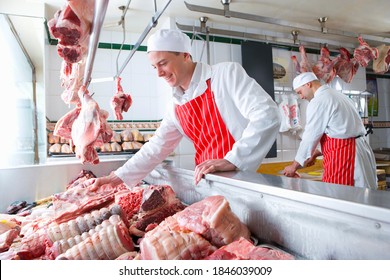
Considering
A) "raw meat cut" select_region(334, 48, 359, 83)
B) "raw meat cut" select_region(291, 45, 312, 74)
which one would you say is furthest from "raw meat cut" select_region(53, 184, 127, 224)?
"raw meat cut" select_region(334, 48, 359, 83)

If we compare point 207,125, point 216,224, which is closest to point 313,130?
point 207,125

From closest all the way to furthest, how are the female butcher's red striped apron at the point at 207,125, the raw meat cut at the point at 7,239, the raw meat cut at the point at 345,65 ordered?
the raw meat cut at the point at 7,239
the female butcher's red striped apron at the point at 207,125
the raw meat cut at the point at 345,65

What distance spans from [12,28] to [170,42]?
3.11m

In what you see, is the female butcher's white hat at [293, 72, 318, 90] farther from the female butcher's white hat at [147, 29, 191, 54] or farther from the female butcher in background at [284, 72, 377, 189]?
the female butcher's white hat at [147, 29, 191, 54]

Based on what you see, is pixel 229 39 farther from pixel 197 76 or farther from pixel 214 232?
pixel 214 232

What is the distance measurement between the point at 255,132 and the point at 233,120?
0.41 meters

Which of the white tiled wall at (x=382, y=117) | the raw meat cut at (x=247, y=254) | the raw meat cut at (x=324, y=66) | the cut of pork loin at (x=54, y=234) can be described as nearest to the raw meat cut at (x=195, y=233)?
the raw meat cut at (x=247, y=254)

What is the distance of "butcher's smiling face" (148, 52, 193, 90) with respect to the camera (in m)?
2.20

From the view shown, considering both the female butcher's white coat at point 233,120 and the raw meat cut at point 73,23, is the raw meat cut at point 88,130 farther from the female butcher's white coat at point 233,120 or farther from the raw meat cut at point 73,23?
the raw meat cut at point 73,23

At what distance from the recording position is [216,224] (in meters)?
1.18

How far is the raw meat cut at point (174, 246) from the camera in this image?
1.04 metres

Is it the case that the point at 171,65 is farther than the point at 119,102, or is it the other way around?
the point at 119,102

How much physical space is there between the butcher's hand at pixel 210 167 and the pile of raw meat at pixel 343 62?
166 inches

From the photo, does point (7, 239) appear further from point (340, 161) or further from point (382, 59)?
point (382, 59)
